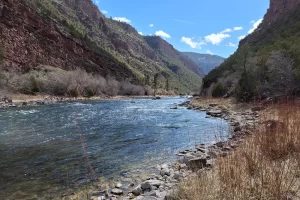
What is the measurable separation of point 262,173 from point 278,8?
116 m

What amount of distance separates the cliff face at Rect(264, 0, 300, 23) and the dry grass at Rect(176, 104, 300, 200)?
99.6 meters

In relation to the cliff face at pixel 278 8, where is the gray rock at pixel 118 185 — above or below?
below

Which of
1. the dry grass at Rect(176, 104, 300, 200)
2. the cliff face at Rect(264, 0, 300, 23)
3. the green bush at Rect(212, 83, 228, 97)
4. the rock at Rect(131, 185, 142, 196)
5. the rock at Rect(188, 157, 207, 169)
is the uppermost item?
the cliff face at Rect(264, 0, 300, 23)

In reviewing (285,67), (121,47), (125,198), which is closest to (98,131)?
(125,198)

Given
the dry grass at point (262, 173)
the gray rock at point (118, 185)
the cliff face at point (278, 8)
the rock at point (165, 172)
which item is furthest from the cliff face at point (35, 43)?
the cliff face at point (278, 8)

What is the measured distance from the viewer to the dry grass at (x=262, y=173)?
3020 millimetres

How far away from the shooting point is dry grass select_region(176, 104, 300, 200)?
302 cm

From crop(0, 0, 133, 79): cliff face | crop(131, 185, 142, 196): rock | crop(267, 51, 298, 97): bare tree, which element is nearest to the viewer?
crop(131, 185, 142, 196): rock

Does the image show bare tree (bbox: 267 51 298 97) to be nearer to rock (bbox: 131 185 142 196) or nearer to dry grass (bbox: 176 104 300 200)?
rock (bbox: 131 185 142 196)

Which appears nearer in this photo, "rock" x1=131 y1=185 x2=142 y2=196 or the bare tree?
"rock" x1=131 y1=185 x2=142 y2=196

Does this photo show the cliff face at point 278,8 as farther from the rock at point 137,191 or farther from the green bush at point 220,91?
the rock at point 137,191

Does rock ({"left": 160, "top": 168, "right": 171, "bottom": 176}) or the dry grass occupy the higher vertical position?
the dry grass

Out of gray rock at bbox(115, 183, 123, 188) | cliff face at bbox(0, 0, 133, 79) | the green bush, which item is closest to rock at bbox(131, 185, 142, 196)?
gray rock at bbox(115, 183, 123, 188)

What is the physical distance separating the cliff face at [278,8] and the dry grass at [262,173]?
99.6 metres
